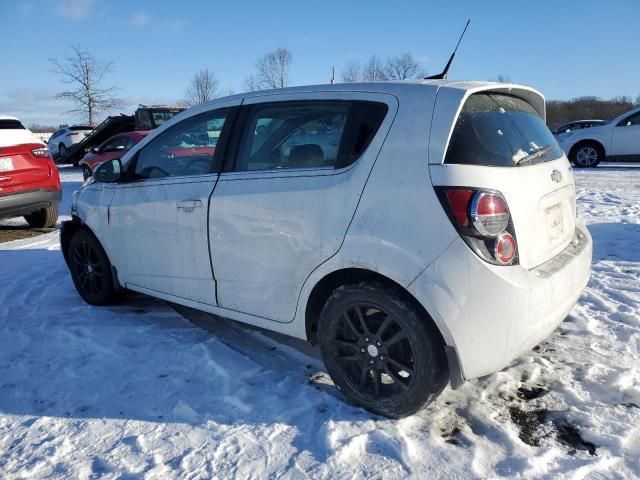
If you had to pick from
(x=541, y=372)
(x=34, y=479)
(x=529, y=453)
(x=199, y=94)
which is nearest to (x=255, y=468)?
(x=34, y=479)

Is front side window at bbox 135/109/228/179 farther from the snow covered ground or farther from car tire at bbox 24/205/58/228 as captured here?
car tire at bbox 24/205/58/228

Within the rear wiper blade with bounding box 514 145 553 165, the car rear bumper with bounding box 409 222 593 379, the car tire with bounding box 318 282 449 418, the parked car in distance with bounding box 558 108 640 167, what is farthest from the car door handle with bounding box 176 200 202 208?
the parked car in distance with bounding box 558 108 640 167

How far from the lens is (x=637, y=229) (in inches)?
256

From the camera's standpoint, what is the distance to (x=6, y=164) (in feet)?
22.8

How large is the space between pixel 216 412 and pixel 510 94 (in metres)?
2.43

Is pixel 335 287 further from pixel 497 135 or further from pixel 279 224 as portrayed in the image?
pixel 497 135

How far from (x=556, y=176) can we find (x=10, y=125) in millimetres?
7415

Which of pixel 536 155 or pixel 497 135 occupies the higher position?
pixel 497 135

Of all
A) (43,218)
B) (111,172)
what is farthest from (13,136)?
(111,172)

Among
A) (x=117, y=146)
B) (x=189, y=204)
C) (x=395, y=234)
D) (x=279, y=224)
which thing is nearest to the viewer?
(x=395, y=234)

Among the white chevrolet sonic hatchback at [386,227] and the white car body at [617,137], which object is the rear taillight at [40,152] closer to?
the white chevrolet sonic hatchback at [386,227]

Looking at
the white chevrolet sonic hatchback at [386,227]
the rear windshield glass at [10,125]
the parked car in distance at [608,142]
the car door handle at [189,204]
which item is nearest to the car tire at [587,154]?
the parked car in distance at [608,142]

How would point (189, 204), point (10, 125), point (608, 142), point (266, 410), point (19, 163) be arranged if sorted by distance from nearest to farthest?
point (266, 410)
point (189, 204)
point (19, 163)
point (10, 125)
point (608, 142)

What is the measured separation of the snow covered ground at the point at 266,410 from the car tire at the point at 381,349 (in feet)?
0.43
